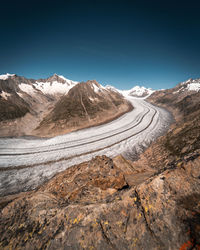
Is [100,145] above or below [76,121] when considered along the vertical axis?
below

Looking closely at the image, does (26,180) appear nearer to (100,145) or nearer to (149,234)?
(100,145)

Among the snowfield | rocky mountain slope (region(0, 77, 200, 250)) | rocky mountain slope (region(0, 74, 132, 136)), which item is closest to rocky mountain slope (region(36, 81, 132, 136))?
rocky mountain slope (region(0, 74, 132, 136))

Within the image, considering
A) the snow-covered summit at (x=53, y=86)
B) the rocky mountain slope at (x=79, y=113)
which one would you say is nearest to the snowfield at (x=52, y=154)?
the rocky mountain slope at (x=79, y=113)

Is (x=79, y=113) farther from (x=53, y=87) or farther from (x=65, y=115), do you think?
(x=53, y=87)

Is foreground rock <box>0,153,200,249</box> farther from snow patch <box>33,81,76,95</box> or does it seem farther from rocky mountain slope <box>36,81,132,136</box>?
snow patch <box>33,81,76,95</box>

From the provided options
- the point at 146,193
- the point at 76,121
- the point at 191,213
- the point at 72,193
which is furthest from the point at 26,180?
the point at 76,121

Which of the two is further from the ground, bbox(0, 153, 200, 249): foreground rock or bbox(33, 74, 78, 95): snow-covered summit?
bbox(33, 74, 78, 95): snow-covered summit
